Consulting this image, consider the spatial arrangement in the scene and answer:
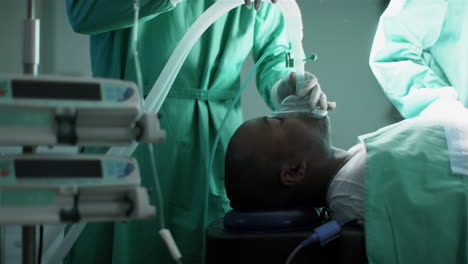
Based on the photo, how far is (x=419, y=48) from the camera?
1.85 meters

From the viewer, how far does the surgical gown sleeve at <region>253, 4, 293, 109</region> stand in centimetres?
166

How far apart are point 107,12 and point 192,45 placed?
220 millimetres

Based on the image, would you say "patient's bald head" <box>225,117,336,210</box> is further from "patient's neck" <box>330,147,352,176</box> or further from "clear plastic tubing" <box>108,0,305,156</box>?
"clear plastic tubing" <box>108,0,305,156</box>

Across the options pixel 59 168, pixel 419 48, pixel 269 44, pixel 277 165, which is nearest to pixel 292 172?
pixel 277 165

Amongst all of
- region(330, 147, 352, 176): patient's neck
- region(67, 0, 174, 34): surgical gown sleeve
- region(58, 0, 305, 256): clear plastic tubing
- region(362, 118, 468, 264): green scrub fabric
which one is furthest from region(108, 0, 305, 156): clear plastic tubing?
region(362, 118, 468, 264): green scrub fabric

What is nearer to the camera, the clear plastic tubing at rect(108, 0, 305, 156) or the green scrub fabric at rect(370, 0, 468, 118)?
the clear plastic tubing at rect(108, 0, 305, 156)

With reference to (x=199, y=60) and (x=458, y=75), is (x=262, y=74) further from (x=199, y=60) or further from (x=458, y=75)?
(x=458, y=75)

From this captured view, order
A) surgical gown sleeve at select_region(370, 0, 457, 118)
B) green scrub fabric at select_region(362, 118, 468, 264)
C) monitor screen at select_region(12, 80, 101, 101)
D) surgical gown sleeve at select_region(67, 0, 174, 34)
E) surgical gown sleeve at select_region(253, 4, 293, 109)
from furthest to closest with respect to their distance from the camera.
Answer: surgical gown sleeve at select_region(370, 0, 457, 118) → surgical gown sleeve at select_region(253, 4, 293, 109) → surgical gown sleeve at select_region(67, 0, 174, 34) → green scrub fabric at select_region(362, 118, 468, 264) → monitor screen at select_region(12, 80, 101, 101)

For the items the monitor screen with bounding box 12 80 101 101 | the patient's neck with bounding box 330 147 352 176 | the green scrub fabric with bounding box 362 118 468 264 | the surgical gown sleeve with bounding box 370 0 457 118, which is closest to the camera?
the monitor screen with bounding box 12 80 101 101

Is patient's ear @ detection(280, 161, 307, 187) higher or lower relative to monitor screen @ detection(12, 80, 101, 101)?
lower

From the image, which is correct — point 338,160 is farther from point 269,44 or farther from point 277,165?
point 269,44

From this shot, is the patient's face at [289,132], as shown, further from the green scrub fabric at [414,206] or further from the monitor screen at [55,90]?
the monitor screen at [55,90]

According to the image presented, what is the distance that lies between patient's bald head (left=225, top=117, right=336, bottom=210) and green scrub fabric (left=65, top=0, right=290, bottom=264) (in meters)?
0.18

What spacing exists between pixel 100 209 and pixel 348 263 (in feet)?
1.87
